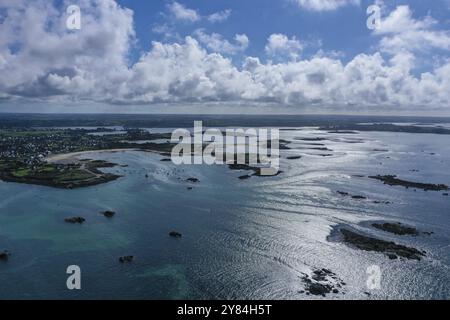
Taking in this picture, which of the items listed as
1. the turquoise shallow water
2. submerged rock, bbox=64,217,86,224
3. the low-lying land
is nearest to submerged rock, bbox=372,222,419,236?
the turquoise shallow water

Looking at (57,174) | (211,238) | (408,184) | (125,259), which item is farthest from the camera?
(57,174)

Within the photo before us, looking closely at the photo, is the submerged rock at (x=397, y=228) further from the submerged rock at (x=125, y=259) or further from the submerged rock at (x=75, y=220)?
the submerged rock at (x=75, y=220)

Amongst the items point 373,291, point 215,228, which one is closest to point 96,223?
point 215,228

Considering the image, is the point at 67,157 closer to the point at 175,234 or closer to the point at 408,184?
the point at 175,234

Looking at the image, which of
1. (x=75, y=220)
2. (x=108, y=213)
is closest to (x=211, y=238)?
(x=108, y=213)

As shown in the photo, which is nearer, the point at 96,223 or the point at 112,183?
the point at 96,223

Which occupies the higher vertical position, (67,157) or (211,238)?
(67,157)

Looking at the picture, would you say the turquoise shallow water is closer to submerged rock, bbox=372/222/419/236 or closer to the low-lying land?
submerged rock, bbox=372/222/419/236
